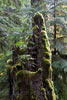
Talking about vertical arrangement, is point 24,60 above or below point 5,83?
above

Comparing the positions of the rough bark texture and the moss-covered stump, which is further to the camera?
the moss-covered stump

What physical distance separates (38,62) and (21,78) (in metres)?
0.61

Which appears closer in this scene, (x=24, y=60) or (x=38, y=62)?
(x=24, y=60)

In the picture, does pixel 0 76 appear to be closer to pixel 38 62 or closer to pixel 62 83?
pixel 38 62

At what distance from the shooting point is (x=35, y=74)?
8.63 feet

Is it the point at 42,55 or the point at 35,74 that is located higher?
the point at 42,55

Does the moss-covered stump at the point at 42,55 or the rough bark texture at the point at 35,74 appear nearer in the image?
the rough bark texture at the point at 35,74

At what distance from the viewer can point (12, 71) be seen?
2.82 meters

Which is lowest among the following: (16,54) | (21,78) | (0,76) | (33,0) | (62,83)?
(62,83)

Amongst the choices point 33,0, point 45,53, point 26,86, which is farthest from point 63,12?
point 26,86

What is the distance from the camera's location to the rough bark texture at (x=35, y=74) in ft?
8.64

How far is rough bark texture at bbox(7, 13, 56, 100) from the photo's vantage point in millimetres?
2635

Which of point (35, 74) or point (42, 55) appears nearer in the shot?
point (35, 74)

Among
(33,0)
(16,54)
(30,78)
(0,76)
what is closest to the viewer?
(30,78)
